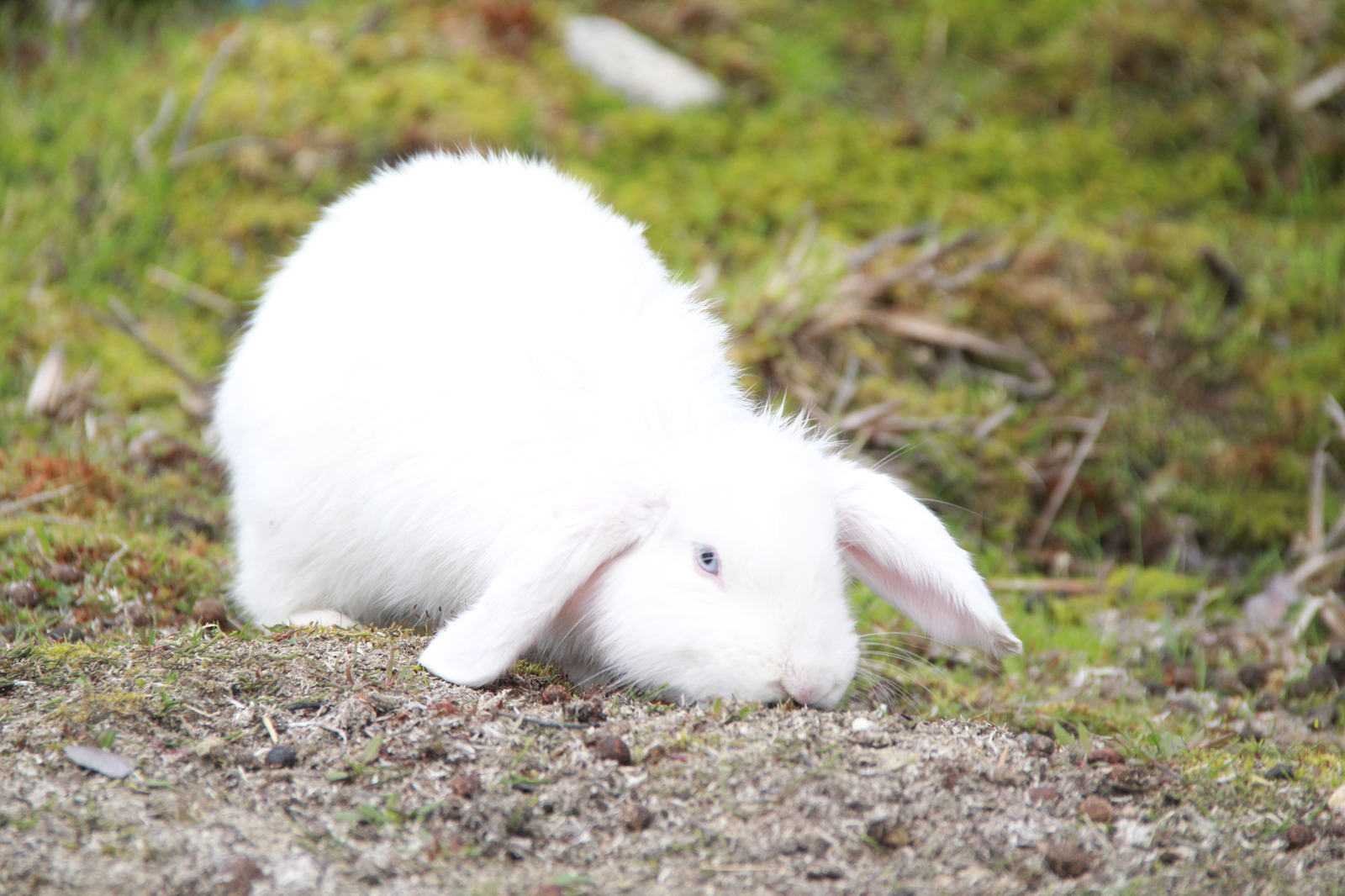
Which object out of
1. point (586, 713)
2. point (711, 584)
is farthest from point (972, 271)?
point (586, 713)

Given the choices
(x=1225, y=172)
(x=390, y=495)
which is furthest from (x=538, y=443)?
(x=1225, y=172)

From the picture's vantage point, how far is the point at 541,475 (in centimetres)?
337

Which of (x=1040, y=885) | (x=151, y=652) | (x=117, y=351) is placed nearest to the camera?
(x=1040, y=885)

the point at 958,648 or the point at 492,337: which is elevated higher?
the point at 492,337

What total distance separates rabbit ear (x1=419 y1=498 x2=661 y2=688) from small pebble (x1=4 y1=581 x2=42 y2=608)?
166 centimetres

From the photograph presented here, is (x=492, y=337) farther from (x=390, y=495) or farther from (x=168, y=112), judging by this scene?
(x=168, y=112)

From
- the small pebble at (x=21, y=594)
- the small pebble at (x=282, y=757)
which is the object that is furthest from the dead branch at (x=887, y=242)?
the small pebble at (x=282, y=757)

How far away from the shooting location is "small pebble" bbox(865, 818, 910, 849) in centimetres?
254

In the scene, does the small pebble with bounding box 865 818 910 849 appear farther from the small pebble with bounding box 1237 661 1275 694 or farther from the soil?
the small pebble with bounding box 1237 661 1275 694

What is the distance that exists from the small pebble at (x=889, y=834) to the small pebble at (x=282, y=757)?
52.2 inches

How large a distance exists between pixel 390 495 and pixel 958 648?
7.72 feet

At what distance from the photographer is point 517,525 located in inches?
130

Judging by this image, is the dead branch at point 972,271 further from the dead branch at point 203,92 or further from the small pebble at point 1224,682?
the dead branch at point 203,92

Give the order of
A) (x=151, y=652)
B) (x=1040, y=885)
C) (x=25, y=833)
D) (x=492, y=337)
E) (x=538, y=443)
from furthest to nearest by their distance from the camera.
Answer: (x=492, y=337)
(x=538, y=443)
(x=151, y=652)
(x=1040, y=885)
(x=25, y=833)
